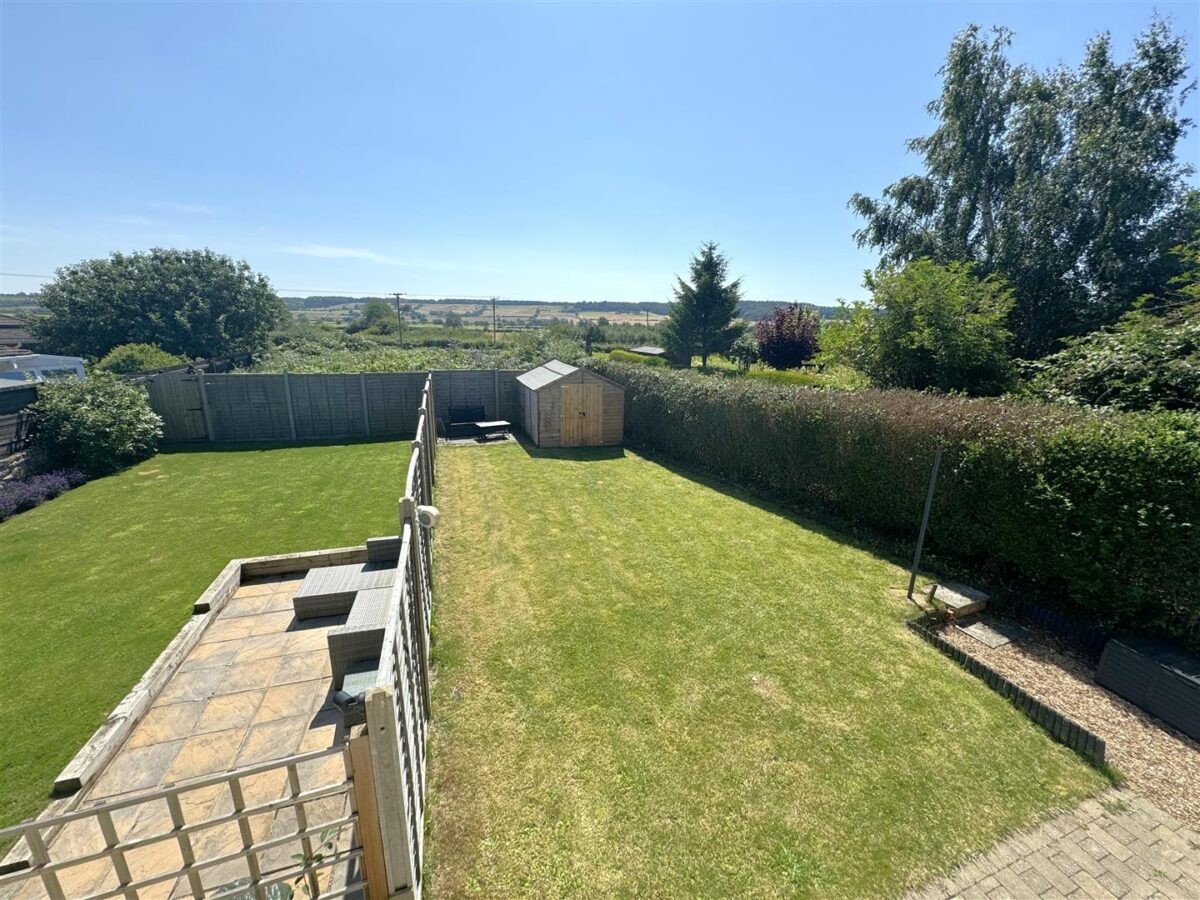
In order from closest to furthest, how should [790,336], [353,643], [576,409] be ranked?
1. [353,643]
2. [576,409]
3. [790,336]

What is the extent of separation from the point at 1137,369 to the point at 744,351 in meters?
25.7

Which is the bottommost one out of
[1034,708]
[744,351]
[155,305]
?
[1034,708]

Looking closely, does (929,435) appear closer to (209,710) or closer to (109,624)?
(209,710)

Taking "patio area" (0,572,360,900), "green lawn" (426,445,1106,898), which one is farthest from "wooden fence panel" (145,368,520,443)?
"green lawn" (426,445,1106,898)

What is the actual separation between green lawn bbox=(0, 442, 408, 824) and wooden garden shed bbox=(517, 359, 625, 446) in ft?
13.4

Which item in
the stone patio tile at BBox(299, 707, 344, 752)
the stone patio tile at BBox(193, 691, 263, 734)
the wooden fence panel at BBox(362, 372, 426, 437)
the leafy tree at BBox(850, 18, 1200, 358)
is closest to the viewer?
the stone patio tile at BBox(299, 707, 344, 752)

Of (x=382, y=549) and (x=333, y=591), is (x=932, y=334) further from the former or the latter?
(x=333, y=591)

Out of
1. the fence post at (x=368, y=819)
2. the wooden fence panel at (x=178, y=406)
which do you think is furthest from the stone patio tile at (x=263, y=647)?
the wooden fence panel at (x=178, y=406)

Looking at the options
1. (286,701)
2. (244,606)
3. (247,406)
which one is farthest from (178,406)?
(286,701)

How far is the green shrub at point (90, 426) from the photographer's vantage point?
1091 centimetres

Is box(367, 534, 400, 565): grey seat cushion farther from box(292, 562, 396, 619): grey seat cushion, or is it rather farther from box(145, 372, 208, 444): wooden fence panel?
Result: box(145, 372, 208, 444): wooden fence panel

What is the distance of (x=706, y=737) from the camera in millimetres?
4242

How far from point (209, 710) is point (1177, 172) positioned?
86.8 feet

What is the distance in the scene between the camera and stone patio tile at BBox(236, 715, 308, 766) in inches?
146
